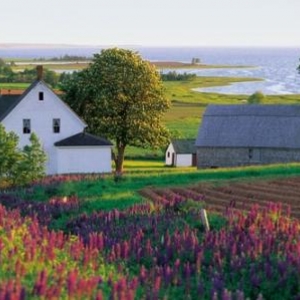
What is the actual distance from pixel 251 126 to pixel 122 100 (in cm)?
1023

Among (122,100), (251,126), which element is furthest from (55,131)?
(251,126)

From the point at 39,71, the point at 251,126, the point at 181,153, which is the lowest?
the point at 181,153

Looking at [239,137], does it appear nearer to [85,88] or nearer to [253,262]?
[85,88]

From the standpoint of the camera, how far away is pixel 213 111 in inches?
2506

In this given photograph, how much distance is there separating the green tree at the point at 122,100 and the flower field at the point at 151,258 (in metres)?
40.0

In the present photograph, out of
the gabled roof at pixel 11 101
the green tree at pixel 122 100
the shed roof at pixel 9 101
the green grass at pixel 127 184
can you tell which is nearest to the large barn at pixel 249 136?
the green tree at pixel 122 100

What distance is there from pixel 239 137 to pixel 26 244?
165 ft

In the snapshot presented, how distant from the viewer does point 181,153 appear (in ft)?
241

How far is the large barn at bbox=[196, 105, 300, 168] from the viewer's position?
59.6 metres

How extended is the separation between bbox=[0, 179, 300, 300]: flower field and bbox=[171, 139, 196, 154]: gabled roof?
5470 cm

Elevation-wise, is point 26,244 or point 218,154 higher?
point 26,244

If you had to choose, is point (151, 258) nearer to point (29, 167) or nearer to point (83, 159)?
point (29, 167)

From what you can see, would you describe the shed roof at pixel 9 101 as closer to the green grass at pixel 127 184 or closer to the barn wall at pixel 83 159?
the barn wall at pixel 83 159

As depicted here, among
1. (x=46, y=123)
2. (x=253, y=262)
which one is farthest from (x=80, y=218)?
(x=46, y=123)
